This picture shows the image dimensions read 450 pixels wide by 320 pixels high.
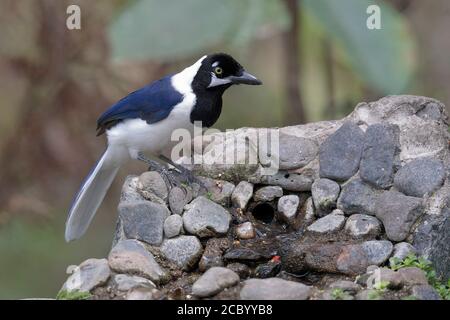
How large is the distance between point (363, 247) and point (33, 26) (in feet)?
10.7

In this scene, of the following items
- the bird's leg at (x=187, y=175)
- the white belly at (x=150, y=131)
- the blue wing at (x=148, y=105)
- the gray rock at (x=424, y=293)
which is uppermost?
the blue wing at (x=148, y=105)

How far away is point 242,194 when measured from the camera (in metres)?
5.03

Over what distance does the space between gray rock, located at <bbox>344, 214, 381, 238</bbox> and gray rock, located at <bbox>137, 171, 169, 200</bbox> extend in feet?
2.90

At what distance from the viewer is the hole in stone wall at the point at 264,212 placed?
5.04 meters

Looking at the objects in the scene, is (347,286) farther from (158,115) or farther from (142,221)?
(158,115)

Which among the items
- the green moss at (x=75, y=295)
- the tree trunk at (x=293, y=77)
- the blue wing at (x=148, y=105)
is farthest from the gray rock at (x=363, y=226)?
the tree trunk at (x=293, y=77)

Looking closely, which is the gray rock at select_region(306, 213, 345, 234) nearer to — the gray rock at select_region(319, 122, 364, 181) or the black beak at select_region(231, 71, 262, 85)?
the gray rock at select_region(319, 122, 364, 181)

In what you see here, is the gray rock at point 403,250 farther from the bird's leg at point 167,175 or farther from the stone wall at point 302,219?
the bird's leg at point 167,175

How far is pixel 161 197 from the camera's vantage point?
16.3ft

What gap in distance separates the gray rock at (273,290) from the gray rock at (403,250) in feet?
1.77

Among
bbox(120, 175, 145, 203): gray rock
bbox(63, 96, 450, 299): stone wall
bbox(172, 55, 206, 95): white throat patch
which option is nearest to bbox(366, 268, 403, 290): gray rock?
bbox(63, 96, 450, 299): stone wall

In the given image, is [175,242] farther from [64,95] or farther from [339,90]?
[339,90]

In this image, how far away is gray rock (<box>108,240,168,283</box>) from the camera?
4375 mm

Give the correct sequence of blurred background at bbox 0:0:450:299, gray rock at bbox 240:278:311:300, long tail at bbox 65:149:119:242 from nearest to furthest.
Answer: gray rock at bbox 240:278:311:300 < long tail at bbox 65:149:119:242 < blurred background at bbox 0:0:450:299
